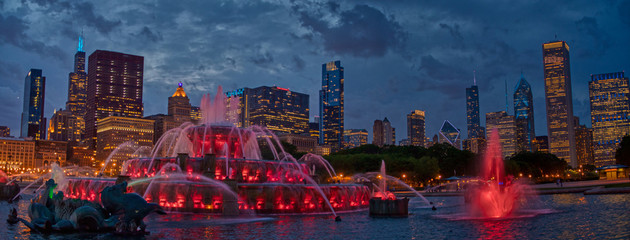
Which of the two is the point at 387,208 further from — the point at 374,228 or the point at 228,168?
the point at 228,168

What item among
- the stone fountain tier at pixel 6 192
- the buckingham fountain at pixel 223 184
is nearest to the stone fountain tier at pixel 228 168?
the buckingham fountain at pixel 223 184

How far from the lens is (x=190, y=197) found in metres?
39.2

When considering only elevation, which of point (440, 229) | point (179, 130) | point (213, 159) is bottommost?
point (440, 229)

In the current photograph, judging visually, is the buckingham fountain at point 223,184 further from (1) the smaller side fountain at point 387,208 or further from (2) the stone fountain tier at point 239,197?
(1) the smaller side fountain at point 387,208

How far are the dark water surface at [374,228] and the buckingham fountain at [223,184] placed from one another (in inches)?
83.9

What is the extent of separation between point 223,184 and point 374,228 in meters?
12.5

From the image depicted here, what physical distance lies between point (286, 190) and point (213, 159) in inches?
315

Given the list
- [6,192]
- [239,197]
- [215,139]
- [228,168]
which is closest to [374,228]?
[239,197]

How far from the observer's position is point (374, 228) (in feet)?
101

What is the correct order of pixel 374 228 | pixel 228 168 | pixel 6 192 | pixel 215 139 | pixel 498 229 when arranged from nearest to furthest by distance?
pixel 498 229 → pixel 374 228 → pixel 228 168 → pixel 215 139 → pixel 6 192

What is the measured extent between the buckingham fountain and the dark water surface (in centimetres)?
213

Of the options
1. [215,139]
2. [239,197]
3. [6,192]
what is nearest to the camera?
[239,197]

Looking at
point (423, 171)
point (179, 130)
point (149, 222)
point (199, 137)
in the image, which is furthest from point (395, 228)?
point (423, 171)

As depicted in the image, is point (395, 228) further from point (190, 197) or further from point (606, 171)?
point (606, 171)
